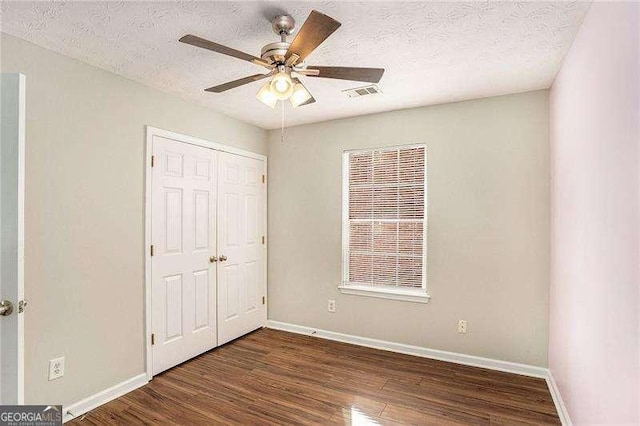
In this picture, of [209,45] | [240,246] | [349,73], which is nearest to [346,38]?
[349,73]

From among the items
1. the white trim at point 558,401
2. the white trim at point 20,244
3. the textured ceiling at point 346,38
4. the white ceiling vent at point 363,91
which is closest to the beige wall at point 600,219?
the white trim at point 558,401

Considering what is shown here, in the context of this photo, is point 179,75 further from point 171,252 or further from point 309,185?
point 309,185

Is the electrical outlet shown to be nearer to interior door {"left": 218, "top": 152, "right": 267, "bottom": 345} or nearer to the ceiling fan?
interior door {"left": 218, "top": 152, "right": 267, "bottom": 345}

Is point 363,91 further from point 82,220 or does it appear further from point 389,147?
point 82,220

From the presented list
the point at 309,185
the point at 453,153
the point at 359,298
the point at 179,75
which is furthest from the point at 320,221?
the point at 179,75

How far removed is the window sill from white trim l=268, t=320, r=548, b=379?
1.56 feet

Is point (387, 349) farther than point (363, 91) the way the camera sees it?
Yes

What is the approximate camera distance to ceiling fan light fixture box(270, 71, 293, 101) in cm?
188

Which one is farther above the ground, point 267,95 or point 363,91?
point 363,91

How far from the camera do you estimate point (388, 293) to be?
356 centimetres

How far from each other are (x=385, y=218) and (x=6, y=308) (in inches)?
119

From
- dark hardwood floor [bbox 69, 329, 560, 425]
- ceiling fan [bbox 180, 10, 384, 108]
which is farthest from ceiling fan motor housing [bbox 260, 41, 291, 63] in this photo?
dark hardwood floor [bbox 69, 329, 560, 425]

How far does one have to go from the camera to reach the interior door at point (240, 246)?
12.1 ft

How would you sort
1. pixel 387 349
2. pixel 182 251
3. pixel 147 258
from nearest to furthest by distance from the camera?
pixel 147 258
pixel 182 251
pixel 387 349
